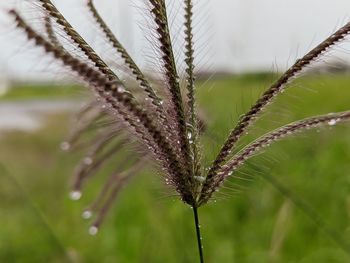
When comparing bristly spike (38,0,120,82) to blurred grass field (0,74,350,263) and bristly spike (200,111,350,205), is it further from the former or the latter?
blurred grass field (0,74,350,263)

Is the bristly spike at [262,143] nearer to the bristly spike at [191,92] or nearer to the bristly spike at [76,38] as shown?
the bristly spike at [191,92]

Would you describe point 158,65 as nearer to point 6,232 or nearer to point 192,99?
point 192,99

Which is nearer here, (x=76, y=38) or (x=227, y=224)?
(x=76, y=38)

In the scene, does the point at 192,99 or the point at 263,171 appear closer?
the point at 192,99

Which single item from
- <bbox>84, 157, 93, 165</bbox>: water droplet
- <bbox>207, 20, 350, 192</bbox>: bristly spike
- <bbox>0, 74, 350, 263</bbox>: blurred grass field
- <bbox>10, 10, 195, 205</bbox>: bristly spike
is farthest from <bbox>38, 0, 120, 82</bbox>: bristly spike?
<bbox>0, 74, 350, 263</bbox>: blurred grass field

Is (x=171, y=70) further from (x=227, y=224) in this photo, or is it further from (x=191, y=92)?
(x=227, y=224)

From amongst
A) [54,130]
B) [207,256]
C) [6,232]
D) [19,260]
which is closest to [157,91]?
[207,256]

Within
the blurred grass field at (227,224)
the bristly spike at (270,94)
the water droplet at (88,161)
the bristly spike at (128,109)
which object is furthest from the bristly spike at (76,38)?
the blurred grass field at (227,224)

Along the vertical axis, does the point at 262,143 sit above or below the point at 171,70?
below

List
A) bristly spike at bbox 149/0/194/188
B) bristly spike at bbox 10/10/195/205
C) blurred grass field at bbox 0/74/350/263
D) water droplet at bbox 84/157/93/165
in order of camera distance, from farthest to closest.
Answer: blurred grass field at bbox 0/74/350/263 → water droplet at bbox 84/157/93/165 → bristly spike at bbox 149/0/194/188 → bristly spike at bbox 10/10/195/205

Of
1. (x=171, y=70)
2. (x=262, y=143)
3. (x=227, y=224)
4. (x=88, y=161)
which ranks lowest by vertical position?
(x=227, y=224)

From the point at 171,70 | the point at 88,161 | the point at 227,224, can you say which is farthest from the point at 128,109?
the point at 227,224
